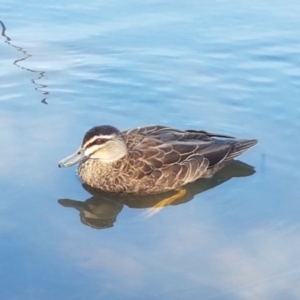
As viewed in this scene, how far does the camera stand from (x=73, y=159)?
22.6 ft

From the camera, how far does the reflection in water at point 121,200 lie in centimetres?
664

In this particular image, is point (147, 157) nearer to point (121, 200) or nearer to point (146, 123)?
point (121, 200)

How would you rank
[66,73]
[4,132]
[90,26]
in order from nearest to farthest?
[4,132], [66,73], [90,26]

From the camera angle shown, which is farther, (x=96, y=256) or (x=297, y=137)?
(x=297, y=137)

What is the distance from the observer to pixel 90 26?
10.1m

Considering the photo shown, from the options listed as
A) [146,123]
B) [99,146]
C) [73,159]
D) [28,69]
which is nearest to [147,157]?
[99,146]

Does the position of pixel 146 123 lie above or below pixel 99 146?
below

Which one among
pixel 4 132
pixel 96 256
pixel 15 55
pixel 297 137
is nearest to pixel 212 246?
pixel 96 256

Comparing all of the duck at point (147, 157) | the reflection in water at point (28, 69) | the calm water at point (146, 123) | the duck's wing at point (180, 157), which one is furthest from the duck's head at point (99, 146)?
the reflection in water at point (28, 69)

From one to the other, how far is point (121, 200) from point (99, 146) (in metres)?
0.51

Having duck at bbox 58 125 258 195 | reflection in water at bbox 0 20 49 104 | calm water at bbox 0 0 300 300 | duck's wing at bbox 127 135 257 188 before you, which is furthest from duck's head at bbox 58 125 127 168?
reflection in water at bbox 0 20 49 104

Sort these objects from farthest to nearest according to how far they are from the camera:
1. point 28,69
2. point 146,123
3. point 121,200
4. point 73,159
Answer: point 28,69, point 146,123, point 121,200, point 73,159

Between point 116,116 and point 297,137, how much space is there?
1.84 metres

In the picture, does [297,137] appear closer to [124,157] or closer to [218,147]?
[218,147]
